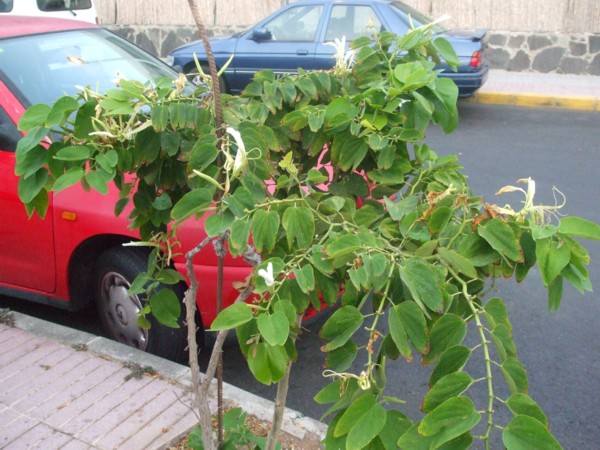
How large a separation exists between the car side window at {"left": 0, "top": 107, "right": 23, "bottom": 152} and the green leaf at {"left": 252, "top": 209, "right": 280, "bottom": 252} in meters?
2.90

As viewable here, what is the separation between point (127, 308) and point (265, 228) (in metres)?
2.58

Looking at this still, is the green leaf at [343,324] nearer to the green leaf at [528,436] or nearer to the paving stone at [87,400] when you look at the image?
the green leaf at [528,436]

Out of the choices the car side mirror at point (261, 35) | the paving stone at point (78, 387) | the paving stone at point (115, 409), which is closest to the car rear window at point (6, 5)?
the car side mirror at point (261, 35)

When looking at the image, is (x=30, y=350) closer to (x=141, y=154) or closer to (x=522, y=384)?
(x=141, y=154)

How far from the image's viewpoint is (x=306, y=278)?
1672 mm

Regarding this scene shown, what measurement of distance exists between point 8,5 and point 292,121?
1086cm

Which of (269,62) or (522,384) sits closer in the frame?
(522,384)

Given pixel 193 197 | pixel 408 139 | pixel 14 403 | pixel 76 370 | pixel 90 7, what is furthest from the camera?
pixel 90 7

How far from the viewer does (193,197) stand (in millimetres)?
1832

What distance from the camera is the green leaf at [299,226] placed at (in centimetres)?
177

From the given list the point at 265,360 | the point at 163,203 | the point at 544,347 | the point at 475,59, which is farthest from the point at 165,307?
the point at 475,59

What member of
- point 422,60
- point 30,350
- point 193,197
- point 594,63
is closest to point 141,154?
point 193,197

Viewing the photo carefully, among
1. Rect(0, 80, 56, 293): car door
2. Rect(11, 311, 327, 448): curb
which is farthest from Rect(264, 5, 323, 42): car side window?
Rect(11, 311, 327, 448): curb

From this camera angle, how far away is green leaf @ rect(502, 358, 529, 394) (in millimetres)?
1491
